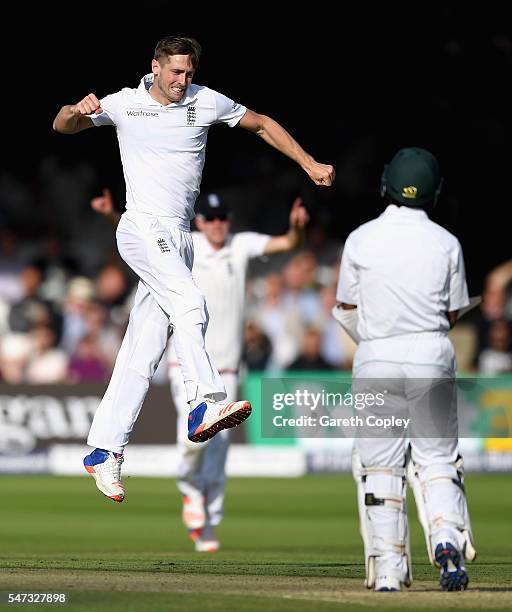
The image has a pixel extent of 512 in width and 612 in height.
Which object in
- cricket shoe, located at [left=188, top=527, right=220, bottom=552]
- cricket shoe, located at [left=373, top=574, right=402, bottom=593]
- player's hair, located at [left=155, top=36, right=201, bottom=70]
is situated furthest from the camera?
cricket shoe, located at [left=188, top=527, right=220, bottom=552]

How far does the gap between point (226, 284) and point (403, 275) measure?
484 centimetres

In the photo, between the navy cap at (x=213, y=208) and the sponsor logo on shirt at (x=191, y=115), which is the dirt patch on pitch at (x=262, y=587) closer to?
the sponsor logo on shirt at (x=191, y=115)

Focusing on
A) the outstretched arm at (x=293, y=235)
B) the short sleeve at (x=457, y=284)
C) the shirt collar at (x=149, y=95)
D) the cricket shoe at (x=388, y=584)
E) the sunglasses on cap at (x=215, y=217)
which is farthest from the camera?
the sunglasses on cap at (x=215, y=217)

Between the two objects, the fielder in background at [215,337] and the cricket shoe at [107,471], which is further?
the fielder in background at [215,337]

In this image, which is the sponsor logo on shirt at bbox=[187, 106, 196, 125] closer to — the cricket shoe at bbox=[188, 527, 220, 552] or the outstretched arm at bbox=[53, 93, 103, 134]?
the outstretched arm at bbox=[53, 93, 103, 134]

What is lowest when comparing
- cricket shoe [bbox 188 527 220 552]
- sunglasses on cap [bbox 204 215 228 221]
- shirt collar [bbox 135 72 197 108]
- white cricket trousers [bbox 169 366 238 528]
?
cricket shoe [bbox 188 527 220 552]

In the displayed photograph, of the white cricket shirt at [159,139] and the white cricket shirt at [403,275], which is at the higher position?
the white cricket shirt at [159,139]

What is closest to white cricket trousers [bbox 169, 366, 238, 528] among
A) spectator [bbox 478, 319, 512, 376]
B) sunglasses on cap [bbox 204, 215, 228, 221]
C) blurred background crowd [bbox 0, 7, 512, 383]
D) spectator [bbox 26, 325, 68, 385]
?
sunglasses on cap [bbox 204, 215, 228, 221]

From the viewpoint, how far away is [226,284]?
13.8 meters

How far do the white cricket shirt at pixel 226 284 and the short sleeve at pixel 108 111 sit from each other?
12.0 ft

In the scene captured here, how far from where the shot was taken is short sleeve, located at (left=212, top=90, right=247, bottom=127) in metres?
10.2

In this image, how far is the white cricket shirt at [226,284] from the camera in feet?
45.0

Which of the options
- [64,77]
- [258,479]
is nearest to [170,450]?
[258,479]

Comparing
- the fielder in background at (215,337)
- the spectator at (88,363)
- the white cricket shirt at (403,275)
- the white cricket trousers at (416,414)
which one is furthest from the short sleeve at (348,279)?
→ the spectator at (88,363)
